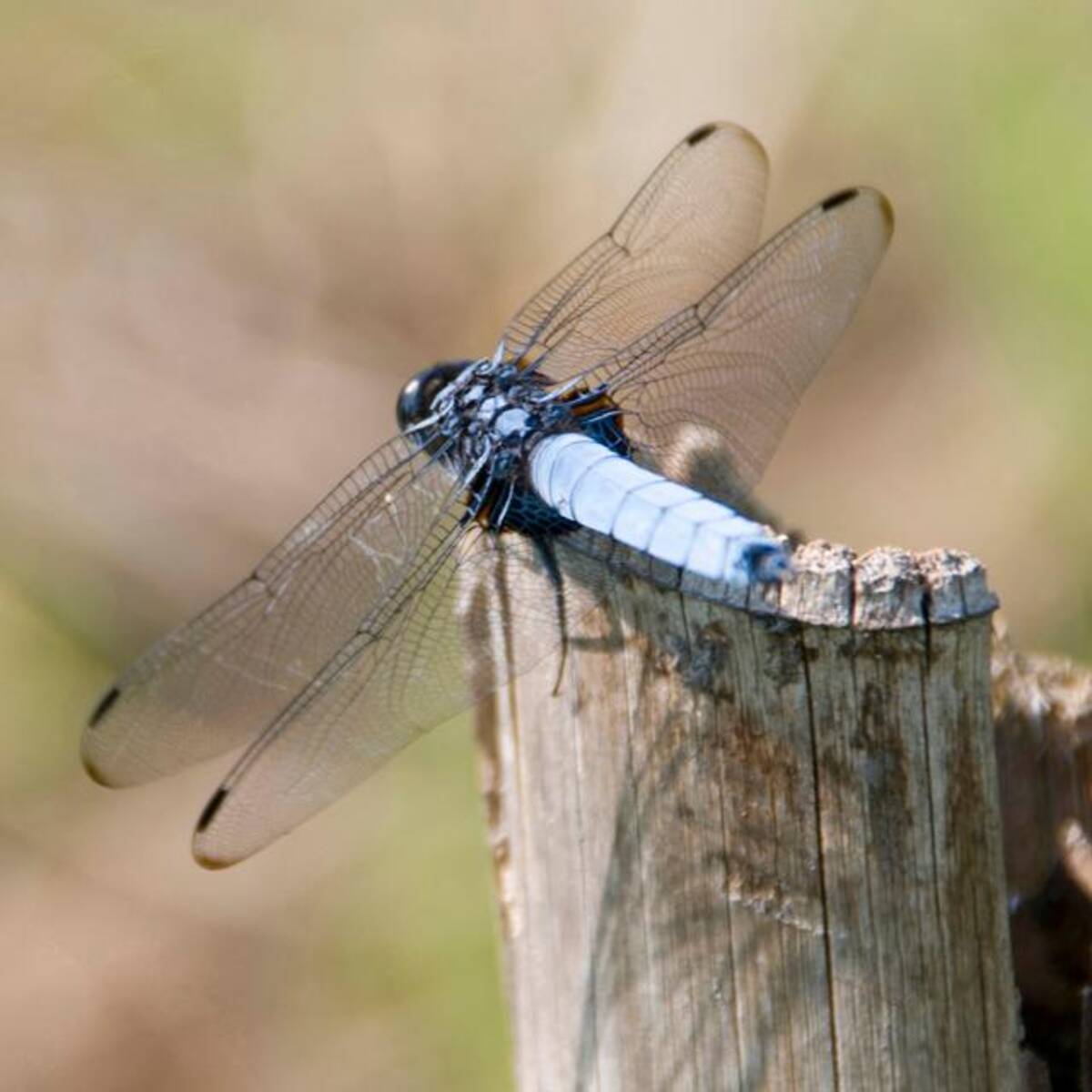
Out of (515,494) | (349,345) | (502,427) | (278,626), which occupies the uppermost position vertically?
(349,345)

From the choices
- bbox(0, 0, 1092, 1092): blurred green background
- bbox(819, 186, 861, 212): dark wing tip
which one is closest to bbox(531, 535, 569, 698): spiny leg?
bbox(819, 186, 861, 212): dark wing tip

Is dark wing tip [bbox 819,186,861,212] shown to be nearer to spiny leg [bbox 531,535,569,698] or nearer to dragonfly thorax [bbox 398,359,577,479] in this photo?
dragonfly thorax [bbox 398,359,577,479]

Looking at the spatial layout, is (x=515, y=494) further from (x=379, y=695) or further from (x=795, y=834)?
(x=795, y=834)

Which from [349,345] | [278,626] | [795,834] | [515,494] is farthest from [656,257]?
[349,345]

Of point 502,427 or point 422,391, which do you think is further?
point 422,391

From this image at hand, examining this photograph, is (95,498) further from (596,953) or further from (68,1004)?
(596,953)

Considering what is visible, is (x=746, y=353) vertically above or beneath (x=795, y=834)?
above
